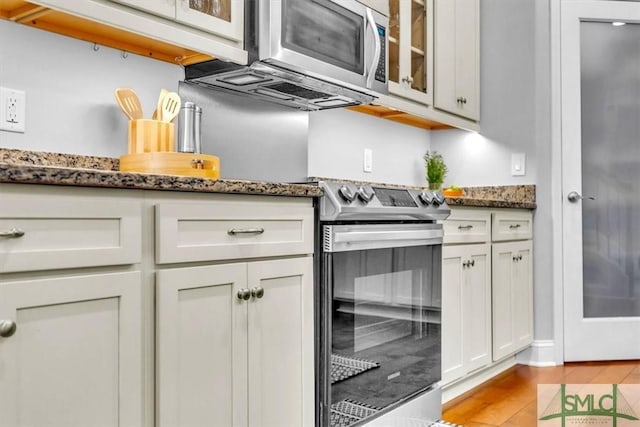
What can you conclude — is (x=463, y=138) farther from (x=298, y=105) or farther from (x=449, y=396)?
(x=449, y=396)

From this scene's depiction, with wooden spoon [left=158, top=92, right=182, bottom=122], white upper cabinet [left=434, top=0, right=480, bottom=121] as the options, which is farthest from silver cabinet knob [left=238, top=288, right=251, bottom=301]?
white upper cabinet [left=434, top=0, right=480, bottom=121]

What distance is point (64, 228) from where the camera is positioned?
1156 mm

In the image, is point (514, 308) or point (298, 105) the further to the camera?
point (514, 308)

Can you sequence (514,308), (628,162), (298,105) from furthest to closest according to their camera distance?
(628,162)
(514,308)
(298,105)

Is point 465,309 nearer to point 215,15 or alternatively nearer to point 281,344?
point 281,344

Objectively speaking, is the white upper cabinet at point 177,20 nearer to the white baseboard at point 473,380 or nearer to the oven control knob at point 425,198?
the oven control knob at point 425,198

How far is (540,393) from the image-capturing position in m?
2.69

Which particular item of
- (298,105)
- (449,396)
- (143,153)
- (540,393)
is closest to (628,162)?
(540,393)

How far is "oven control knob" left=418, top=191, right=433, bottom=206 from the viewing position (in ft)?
7.19

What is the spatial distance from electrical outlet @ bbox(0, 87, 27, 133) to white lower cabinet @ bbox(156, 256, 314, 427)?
0.69 metres

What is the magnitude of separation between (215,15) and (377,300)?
1.10m

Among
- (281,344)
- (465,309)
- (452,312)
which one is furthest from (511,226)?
(281,344)

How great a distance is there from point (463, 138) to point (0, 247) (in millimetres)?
2942

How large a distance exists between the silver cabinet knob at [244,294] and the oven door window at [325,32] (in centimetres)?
91
